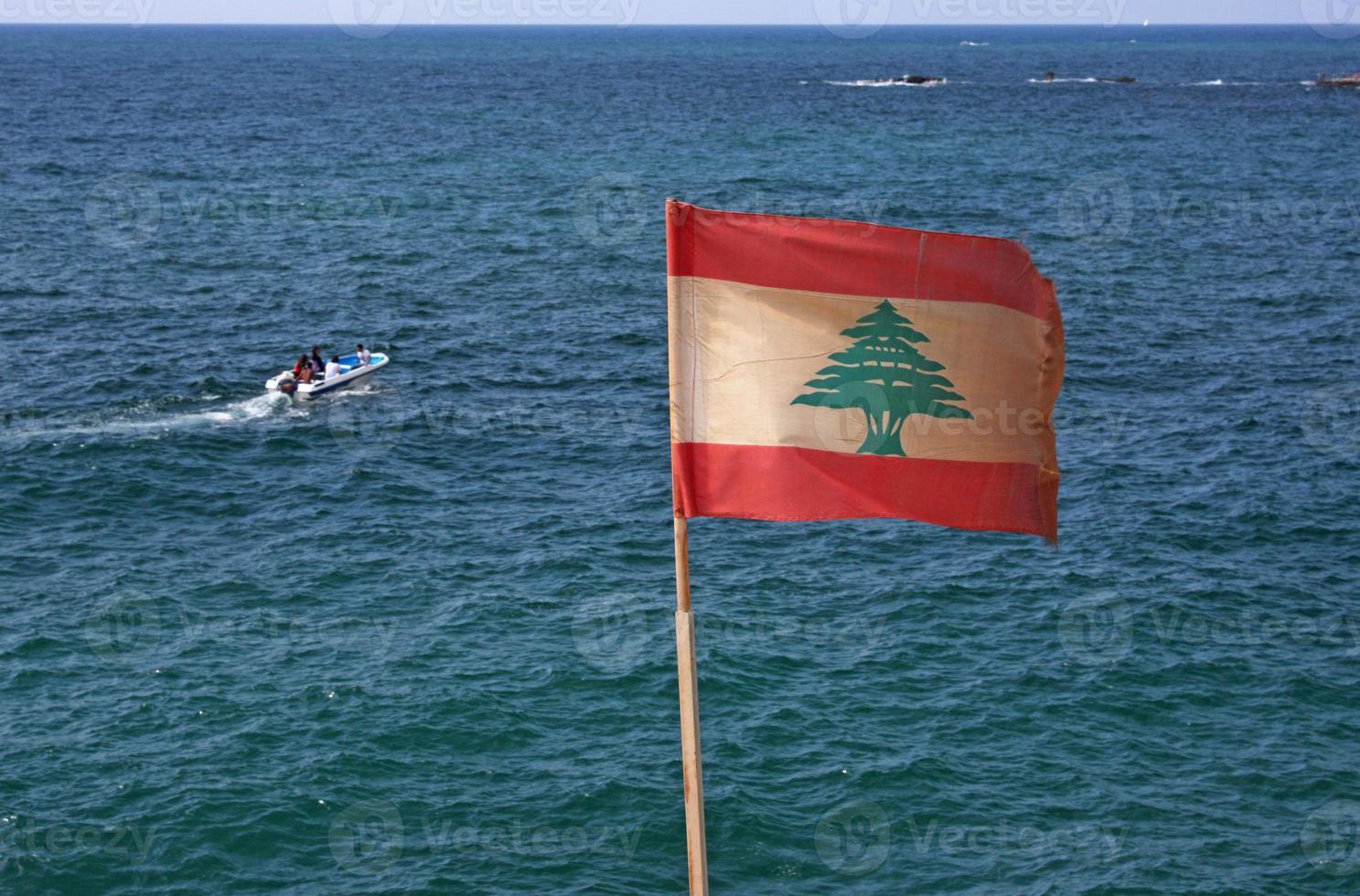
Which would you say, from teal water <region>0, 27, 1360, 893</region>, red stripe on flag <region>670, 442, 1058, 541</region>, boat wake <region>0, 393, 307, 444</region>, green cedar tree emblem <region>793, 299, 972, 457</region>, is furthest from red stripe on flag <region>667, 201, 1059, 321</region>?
boat wake <region>0, 393, 307, 444</region>

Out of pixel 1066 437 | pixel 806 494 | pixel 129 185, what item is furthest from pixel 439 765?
pixel 129 185

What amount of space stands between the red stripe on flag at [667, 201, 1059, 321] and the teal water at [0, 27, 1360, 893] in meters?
16.3

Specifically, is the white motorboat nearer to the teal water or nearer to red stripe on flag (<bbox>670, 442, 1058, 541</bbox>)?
the teal water

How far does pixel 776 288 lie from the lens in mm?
15039

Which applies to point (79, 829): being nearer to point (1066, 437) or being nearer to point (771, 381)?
point (771, 381)

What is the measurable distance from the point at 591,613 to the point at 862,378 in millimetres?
24464

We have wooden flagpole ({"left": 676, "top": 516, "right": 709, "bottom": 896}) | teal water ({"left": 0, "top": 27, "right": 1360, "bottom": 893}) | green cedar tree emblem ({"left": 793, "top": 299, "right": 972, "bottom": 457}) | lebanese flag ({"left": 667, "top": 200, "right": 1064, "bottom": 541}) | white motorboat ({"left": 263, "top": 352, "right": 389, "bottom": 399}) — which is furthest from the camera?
white motorboat ({"left": 263, "top": 352, "right": 389, "bottom": 399})

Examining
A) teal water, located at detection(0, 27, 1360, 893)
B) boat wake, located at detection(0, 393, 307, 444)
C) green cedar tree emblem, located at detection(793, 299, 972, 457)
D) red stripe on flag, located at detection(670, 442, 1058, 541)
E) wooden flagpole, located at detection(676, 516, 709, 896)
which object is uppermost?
green cedar tree emblem, located at detection(793, 299, 972, 457)

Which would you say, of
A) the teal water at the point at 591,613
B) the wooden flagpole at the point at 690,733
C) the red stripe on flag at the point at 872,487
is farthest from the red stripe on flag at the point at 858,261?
the teal water at the point at 591,613

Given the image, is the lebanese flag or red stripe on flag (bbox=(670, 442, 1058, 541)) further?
red stripe on flag (bbox=(670, 442, 1058, 541))

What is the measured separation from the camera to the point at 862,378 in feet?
50.0

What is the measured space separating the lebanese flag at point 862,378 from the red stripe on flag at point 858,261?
0.6 inches

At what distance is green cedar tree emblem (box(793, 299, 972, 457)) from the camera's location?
49.9 feet

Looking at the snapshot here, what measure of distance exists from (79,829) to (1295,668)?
94.1 ft
